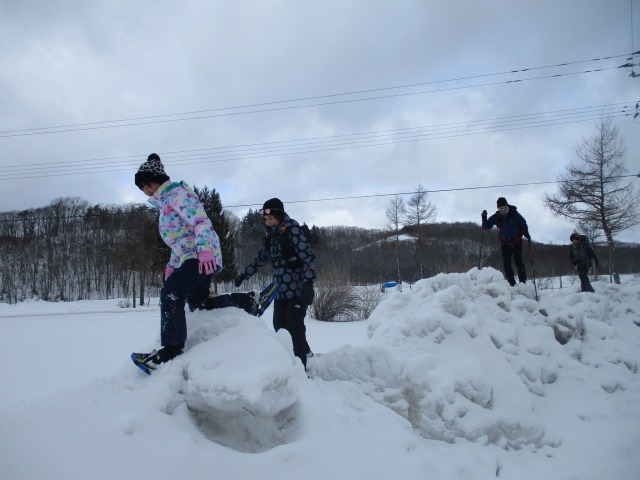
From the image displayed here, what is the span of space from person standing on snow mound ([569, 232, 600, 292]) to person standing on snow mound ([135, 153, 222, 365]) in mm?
10513

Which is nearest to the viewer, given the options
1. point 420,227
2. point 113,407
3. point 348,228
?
point 113,407

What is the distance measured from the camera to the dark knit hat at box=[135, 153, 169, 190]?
2710 mm

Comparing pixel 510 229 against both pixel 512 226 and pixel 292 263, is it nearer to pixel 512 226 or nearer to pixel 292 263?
pixel 512 226

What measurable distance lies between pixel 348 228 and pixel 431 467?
8520cm

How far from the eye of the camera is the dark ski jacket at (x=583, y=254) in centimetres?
993

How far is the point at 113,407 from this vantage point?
2.02 m

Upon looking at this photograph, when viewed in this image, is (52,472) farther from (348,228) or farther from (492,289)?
(348,228)

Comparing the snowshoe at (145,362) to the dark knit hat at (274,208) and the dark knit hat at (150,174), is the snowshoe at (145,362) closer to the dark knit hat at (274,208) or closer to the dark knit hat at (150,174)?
the dark knit hat at (150,174)

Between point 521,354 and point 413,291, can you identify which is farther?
point 413,291

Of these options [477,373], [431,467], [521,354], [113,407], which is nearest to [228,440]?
[113,407]

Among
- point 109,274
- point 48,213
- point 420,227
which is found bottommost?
point 109,274

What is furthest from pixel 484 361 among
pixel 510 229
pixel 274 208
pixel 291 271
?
pixel 510 229

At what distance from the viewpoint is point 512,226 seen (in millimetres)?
6859

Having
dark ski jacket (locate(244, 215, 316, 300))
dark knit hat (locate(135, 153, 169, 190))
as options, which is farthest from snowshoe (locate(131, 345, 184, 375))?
dark ski jacket (locate(244, 215, 316, 300))
